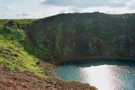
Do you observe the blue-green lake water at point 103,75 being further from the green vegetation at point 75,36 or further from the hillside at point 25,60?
the green vegetation at point 75,36

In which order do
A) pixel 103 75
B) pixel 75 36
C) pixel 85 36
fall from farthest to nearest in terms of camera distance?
pixel 75 36 → pixel 85 36 → pixel 103 75

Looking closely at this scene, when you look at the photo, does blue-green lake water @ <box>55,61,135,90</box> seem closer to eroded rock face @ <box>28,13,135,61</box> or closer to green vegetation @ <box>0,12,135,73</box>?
green vegetation @ <box>0,12,135,73</box>

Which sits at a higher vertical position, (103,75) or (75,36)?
(75,36)

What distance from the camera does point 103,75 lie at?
52594mm

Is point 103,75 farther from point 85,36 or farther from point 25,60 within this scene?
point 85,36

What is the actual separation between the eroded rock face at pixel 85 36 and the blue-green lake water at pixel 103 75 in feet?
57.3

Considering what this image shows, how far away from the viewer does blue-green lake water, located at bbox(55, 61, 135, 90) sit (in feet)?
142

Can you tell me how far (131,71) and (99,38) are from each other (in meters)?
34.8

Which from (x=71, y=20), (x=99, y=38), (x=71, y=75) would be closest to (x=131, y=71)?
(x=71, y=75)

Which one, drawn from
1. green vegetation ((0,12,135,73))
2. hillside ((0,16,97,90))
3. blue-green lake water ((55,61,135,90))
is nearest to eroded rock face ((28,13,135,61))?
green vegetation ((0,12,135,73))

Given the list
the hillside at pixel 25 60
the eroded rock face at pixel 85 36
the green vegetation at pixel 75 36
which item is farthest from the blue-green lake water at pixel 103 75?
the eroded rock face at pixel 85 36

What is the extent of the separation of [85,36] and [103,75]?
39723 millimetres

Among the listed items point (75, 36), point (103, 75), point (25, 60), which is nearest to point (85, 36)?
point (75, 36)

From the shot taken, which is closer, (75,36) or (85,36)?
(85,36)
